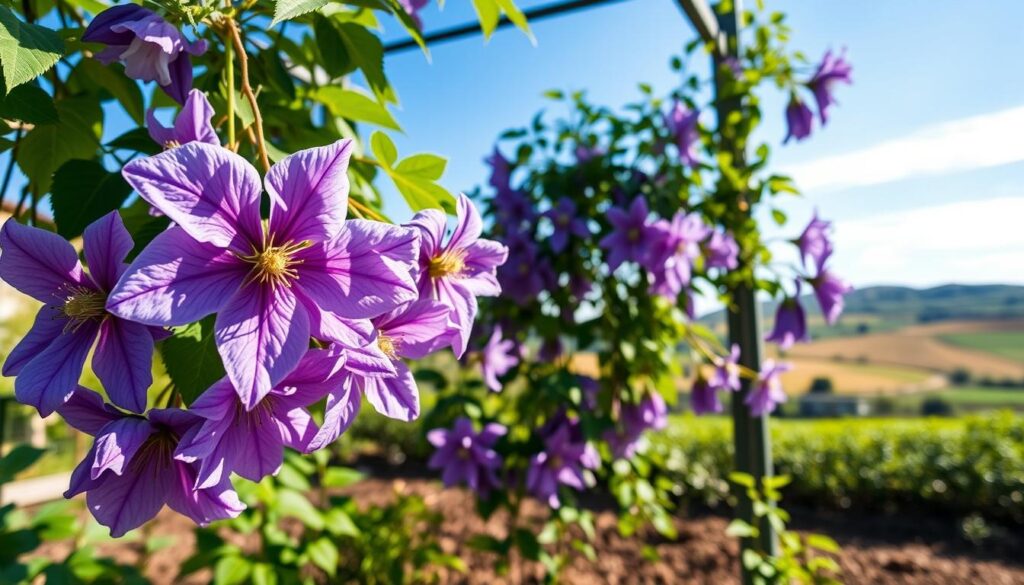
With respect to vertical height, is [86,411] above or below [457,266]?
below

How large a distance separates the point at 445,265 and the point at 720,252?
4.13 ft

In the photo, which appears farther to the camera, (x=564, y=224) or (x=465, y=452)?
(x=564, y=224)

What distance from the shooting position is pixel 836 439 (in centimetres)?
410

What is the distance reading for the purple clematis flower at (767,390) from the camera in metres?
1.76

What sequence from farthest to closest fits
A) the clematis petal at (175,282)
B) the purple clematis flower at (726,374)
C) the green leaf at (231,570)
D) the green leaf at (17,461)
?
the purple clematis flower at (726,374) → the green leaf at (231,570) → the green leaf at (17,461) → the clematis petal at (175,282)

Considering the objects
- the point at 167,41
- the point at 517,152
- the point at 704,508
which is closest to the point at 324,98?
the point at 167,41

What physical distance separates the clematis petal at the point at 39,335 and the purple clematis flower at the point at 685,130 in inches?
68.9

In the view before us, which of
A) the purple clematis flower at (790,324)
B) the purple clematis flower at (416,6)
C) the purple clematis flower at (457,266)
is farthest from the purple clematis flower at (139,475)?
the purple clematis flower at (790,324)

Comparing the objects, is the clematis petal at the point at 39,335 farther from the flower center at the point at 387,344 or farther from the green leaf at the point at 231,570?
the green leaf at the point at 231,570

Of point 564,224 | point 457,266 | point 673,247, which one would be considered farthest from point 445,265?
point 564,224

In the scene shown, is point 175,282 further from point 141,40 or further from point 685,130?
point 685,130

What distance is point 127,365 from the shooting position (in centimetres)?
41

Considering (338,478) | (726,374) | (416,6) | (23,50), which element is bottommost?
(338,478)

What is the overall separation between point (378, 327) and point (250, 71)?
1.15 ft
